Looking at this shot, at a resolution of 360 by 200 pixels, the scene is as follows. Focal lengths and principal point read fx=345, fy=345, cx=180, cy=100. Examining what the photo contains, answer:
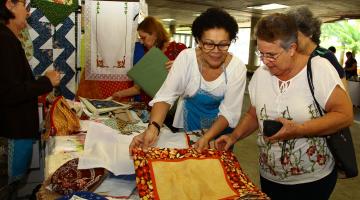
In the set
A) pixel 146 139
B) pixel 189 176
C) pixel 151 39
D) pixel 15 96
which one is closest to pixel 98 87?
pixel 151 39

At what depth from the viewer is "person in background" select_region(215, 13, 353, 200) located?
4.30ft

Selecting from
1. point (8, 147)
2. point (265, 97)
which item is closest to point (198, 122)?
point (265, 97)

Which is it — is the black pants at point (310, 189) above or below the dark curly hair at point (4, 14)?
below

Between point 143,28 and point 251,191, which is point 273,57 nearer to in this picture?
point 251,191

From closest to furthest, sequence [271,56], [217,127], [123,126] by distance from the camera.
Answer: [271,56] → [217,127] → [123,126]

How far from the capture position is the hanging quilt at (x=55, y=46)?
2.75 m

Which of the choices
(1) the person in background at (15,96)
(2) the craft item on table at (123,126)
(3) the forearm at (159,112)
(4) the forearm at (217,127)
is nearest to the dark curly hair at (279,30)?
(4) the forearm at (217,127)

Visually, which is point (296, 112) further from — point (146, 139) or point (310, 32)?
point (146, 139)

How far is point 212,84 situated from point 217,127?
0.74 feet

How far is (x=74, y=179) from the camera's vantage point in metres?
1.25

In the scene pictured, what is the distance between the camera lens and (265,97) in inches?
59.5

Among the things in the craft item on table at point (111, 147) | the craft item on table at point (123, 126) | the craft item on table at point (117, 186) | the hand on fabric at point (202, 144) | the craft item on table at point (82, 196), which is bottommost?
the craft item on table at point (117, 186)

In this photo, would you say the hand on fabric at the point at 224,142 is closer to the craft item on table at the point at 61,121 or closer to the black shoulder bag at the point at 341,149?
the black shoulder bag at the point at 341,149

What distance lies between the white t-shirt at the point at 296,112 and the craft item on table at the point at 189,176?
28 cm
